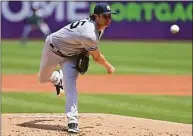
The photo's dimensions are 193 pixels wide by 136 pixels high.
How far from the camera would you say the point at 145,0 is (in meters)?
25.7

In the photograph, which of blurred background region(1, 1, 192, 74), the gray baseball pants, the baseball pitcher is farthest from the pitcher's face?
blurred background region(1, 1, 192, 74)

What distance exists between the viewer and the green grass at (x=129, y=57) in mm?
16406

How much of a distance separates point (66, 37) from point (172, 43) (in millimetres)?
18886

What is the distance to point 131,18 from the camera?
26.0 meters

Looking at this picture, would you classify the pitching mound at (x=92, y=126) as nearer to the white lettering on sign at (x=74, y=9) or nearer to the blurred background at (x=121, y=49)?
the blurred background at (x=121, y=49)

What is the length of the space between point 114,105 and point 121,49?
12.1m

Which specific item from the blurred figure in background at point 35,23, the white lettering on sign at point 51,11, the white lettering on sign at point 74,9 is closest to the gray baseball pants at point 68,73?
the blurred figure in background at point 35,23

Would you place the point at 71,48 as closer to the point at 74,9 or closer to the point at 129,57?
the point at 129,57

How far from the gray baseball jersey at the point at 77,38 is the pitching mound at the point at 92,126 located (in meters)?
1.08

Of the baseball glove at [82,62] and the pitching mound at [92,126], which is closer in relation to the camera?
the pitching mound at [92,126]

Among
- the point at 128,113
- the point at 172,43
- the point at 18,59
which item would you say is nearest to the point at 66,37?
the point at 128,113

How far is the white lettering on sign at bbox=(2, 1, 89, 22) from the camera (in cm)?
2539

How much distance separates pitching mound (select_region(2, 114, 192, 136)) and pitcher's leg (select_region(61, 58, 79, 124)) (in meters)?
0.25

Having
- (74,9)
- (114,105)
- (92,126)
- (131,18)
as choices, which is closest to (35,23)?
(74,9)
